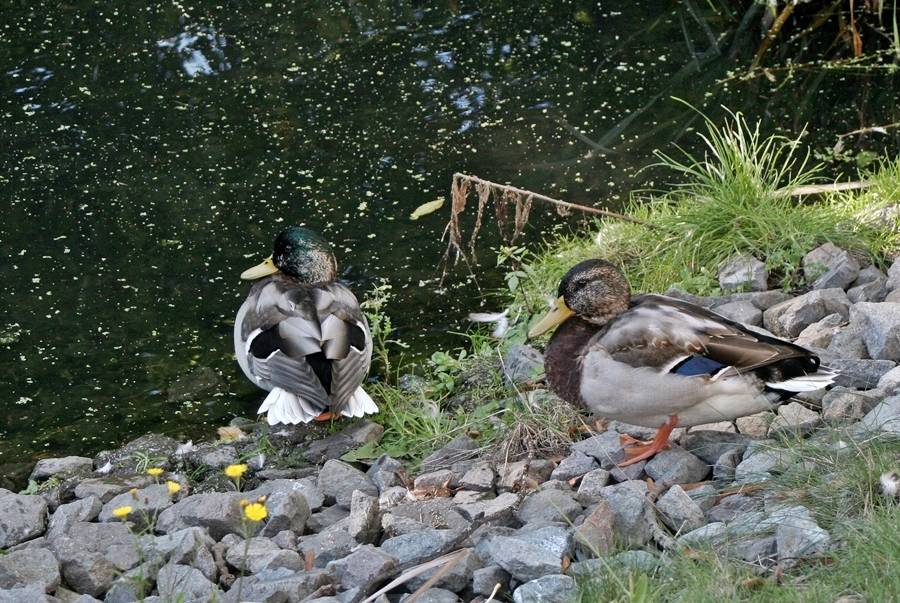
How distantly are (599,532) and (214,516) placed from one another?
125 centimetres

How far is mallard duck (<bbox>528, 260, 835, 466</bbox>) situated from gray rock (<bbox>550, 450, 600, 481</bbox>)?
13cm

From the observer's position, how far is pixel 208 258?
18.5ft

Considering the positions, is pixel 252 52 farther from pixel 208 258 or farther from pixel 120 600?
pixel 120 600

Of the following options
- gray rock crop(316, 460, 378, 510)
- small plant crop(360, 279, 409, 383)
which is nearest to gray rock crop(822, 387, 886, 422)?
gray rock crop(316, 460, 378, 510)

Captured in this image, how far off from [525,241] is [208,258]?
164 cm

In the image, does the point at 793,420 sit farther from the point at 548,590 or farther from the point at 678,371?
the point at 548,590

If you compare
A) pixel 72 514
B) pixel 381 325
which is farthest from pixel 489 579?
pixel 381 325

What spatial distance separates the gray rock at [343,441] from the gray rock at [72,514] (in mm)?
843

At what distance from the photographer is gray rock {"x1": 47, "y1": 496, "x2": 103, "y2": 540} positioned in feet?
11.8

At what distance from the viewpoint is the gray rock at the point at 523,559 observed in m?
2.59

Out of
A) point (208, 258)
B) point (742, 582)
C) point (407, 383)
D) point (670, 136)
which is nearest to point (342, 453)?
point (407, 383)

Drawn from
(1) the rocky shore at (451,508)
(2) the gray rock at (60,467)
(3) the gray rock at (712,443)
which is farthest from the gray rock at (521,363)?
(2) the gray rock at (60,467)

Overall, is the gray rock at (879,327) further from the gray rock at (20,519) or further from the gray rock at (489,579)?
the gray rock at (20,519)

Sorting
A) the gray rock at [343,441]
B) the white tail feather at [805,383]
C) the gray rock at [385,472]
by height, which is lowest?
the gray rock at [343,441]
